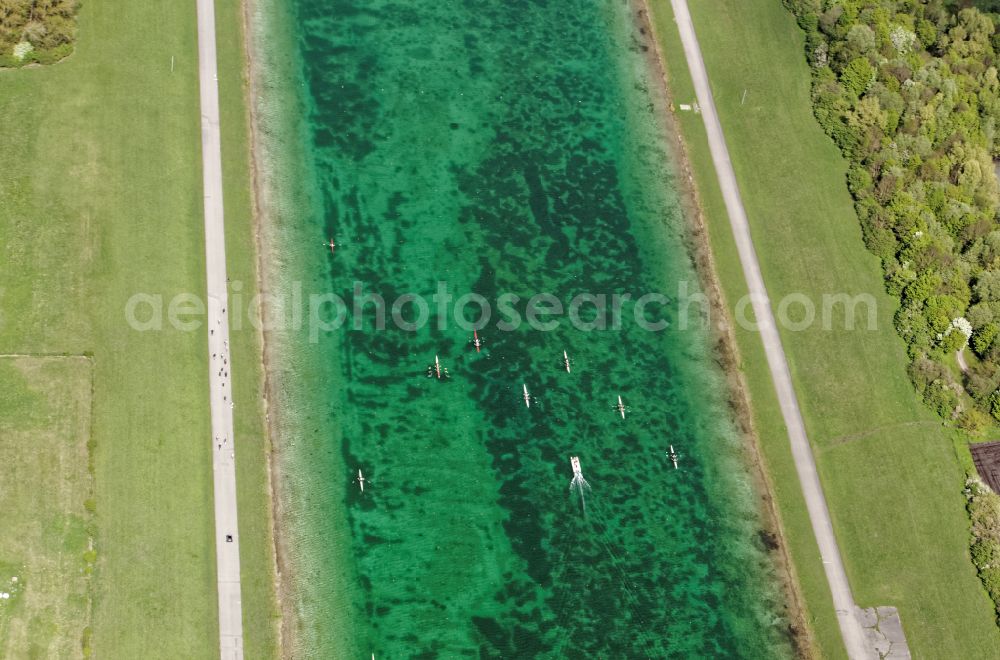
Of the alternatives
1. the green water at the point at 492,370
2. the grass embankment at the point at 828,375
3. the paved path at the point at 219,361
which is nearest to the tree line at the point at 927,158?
the grass embankment at the point at 828,375

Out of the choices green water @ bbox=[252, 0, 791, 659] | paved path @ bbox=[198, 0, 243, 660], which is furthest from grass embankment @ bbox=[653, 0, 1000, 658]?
paved path @ bbox=[198, 0, 243, 660]

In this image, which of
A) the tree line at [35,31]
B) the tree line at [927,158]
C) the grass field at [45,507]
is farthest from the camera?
the tree line at [35,31]

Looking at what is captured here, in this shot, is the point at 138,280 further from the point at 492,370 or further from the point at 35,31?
the point at 492,370

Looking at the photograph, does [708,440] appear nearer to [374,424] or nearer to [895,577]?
[895,577]

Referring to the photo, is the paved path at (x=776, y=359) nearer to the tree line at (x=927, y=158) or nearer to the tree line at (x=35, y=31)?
the tree line at (x=927, y=158)

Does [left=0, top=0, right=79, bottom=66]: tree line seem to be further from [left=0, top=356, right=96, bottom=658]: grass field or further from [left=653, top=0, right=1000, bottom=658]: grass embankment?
[left=653, top=0, right=1000, bottom=658]: grass embankment

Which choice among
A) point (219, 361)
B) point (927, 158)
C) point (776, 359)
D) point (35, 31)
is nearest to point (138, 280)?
point (219, 361)

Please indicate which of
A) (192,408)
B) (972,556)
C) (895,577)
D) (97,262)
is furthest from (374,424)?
(972,556)
